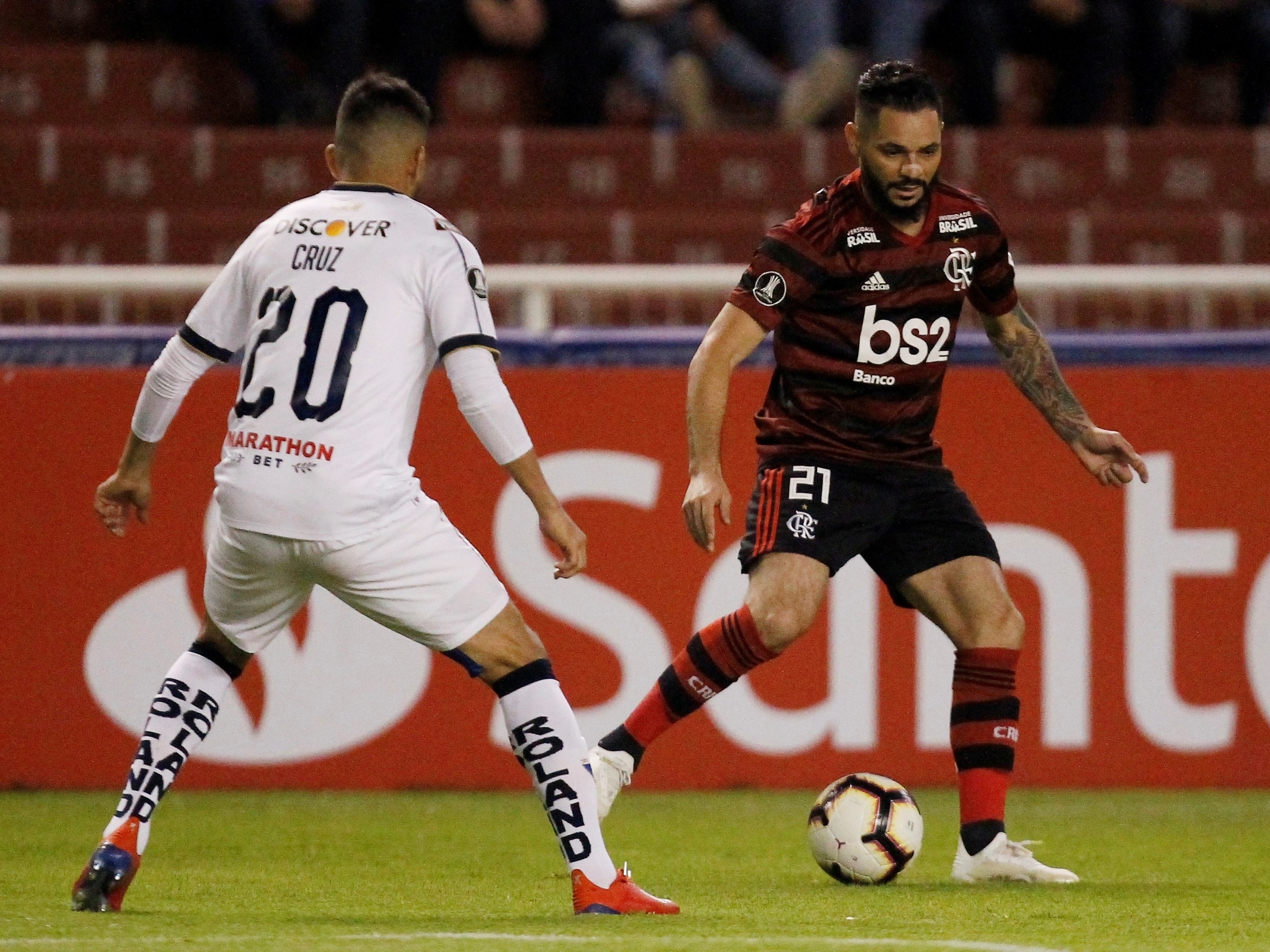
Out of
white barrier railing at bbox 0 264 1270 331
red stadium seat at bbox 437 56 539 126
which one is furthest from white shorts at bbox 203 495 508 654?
red stadium seat at bbox 437 56 539 126

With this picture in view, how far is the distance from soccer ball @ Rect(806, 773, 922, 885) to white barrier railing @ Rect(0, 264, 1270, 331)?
8.90ft

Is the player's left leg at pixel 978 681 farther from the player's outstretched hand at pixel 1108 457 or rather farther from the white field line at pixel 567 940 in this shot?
the white field line at pixel 567 940

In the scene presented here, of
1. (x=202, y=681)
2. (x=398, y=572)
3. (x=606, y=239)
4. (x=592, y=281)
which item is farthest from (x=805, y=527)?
(x=606, y=239)

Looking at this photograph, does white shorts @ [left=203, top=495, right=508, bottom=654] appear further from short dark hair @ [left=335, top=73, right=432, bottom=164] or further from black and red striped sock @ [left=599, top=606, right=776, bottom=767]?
black and red striped sock @ [left=599, top=606, right=776, bottom=767]

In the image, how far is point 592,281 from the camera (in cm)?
746

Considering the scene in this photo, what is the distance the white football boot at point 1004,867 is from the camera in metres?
5.10

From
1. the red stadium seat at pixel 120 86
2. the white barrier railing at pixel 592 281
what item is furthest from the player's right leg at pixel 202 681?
the red stadium seat at pixel 120 86

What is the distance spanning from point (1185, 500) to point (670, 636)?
182 centimetres

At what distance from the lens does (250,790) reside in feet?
23.5

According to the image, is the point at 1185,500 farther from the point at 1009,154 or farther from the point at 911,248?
the point at 1009,154

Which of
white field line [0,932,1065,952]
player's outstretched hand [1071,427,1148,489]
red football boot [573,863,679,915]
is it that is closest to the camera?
white field line [0,932,1065,952]

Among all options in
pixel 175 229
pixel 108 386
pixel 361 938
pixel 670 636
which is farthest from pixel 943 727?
pixel 175 229

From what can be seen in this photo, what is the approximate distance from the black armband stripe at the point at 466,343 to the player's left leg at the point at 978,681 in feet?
4.92

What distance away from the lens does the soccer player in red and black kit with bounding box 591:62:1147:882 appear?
5.16m
